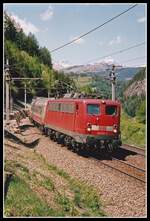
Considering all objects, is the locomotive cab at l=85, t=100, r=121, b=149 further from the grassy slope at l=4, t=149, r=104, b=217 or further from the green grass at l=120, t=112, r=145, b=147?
the green grass at l=120, t=112, r=145, b=147

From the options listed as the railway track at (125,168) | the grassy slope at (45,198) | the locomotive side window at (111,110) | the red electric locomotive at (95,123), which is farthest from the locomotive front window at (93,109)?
the grassy slope at (45,198)

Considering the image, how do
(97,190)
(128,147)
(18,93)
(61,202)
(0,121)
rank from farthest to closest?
(18,93) → (128,147) → (97,190) → (61,202) → (0,121)

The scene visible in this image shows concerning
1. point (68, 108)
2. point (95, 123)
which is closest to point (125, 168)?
point (95, 123)

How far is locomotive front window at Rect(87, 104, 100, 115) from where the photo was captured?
20500mm

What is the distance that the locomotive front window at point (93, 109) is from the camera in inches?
807

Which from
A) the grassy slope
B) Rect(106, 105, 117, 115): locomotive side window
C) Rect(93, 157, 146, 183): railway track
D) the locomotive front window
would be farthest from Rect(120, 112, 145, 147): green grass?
the grassy slope

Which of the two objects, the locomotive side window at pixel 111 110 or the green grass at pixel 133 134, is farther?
the green grass at pixel 133 134

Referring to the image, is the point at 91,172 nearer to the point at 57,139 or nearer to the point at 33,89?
the point at 57,139

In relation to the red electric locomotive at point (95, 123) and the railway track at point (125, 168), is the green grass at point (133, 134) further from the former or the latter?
the railway track at point (125, 168)

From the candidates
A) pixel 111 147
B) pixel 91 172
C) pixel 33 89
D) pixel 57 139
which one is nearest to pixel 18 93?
pixel 33 89

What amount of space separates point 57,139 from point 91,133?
567 cm

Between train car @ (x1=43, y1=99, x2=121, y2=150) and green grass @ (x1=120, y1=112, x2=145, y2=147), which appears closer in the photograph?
train car @ (x1=43, y1=99, x2=121, y2=150)

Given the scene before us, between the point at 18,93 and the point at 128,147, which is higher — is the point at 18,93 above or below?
above

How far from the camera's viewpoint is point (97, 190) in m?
14.4
